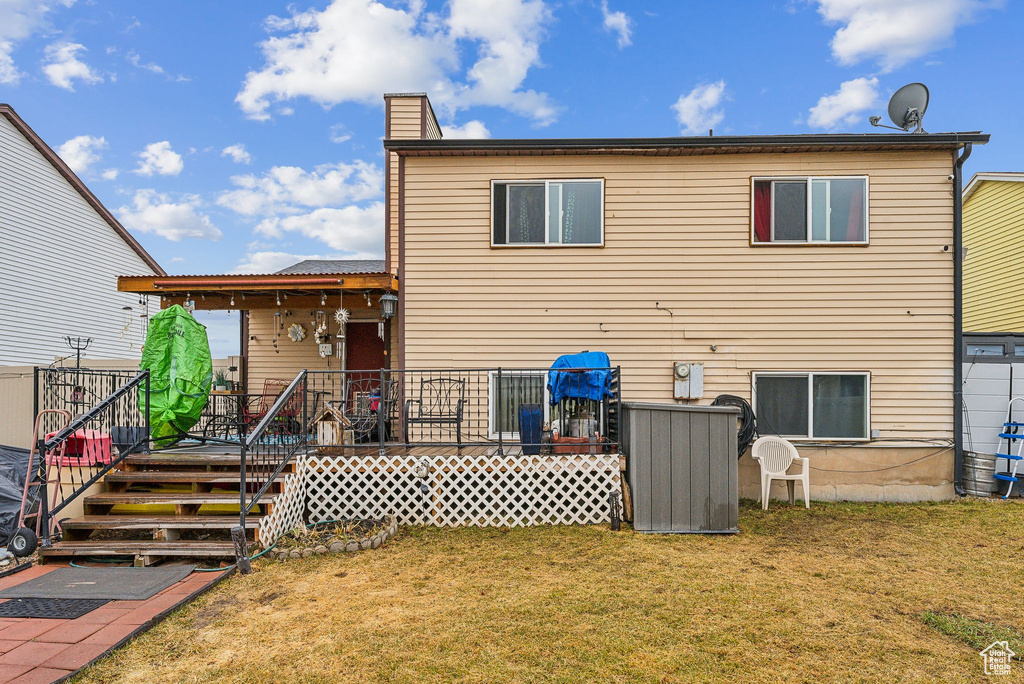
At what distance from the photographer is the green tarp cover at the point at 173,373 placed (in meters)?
6.76

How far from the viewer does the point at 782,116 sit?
9.73m

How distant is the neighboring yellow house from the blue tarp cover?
117 cm

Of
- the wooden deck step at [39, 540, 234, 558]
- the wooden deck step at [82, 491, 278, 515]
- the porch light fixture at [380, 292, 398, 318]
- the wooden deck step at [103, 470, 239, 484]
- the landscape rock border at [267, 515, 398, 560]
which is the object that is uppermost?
the porch light fixture at [380, 292, 398, 318]

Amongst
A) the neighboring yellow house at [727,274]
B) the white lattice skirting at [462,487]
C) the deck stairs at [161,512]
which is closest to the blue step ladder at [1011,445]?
the neighboring yellow house at [727,274]

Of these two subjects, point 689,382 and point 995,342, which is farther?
point 995,342

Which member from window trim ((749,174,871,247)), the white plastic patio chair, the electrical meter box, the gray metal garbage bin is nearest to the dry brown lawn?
the gray metal garbage bin

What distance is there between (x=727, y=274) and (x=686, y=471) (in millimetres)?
3189

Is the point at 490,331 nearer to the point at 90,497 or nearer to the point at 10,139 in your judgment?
the point at 90,497

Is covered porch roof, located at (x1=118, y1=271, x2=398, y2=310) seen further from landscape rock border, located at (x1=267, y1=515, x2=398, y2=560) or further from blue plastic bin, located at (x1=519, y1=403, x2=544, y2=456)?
landscape rock border, located at (x1=267, y1=515, x2=398, y2=560)

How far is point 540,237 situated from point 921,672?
20.6 feet

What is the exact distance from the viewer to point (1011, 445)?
26.3ft

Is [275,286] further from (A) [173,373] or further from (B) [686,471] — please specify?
(B) [686,471]

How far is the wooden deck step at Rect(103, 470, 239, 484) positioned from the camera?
5.90m

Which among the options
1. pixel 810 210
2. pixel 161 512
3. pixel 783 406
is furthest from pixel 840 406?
pixel 161 512
